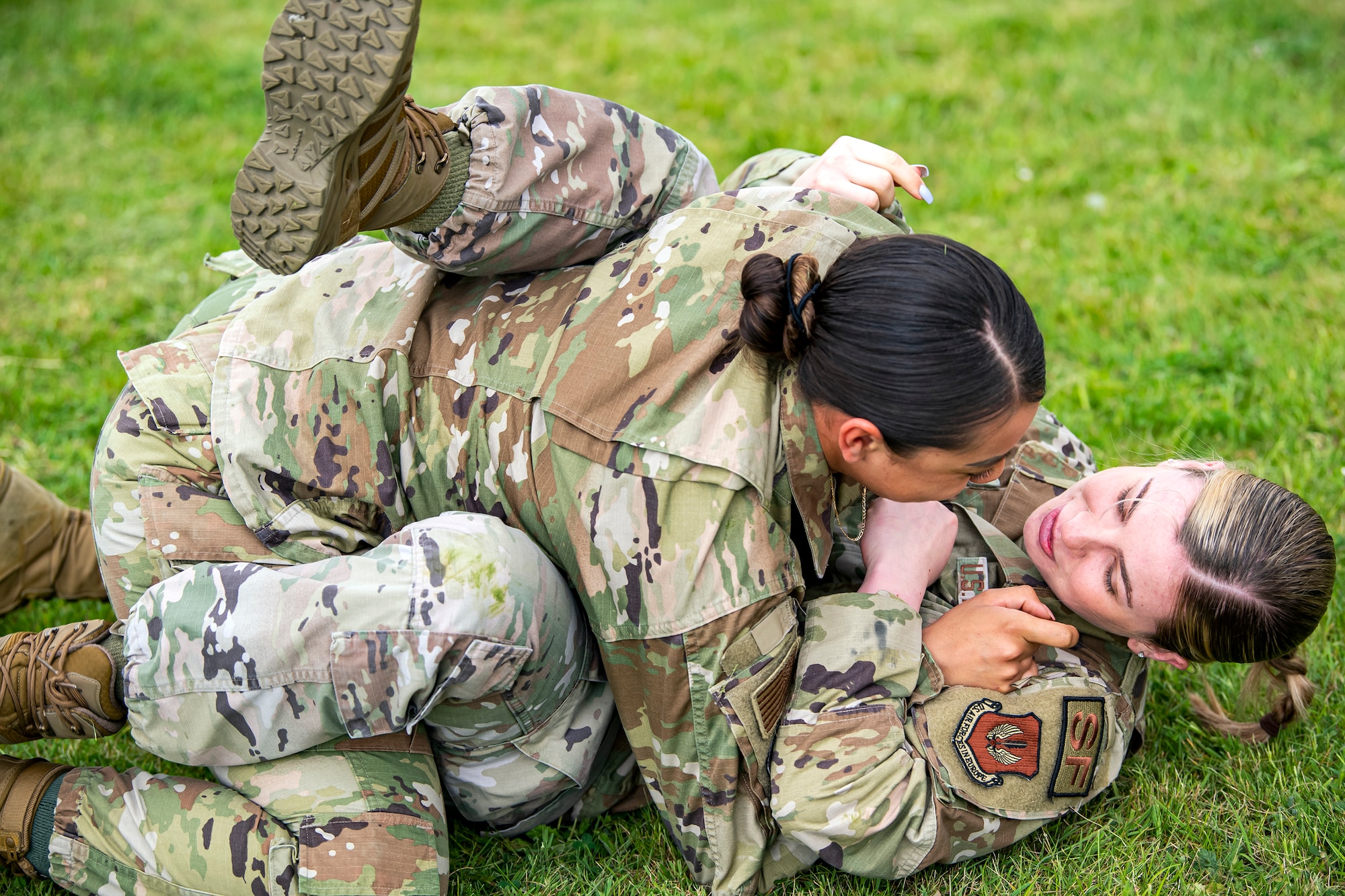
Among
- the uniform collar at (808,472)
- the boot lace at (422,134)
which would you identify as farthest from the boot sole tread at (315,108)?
the uniform collar at (808,472)

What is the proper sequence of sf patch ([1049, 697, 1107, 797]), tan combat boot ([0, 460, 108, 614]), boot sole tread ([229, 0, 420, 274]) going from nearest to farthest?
boot sole tread ([229, 0, 420, 274])
sf patch ([1049, 697, 1107, 797])
tan combat boot ([0, 460, 108, 614])

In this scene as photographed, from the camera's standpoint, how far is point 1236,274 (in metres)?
4.28

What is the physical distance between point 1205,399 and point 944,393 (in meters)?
2.09

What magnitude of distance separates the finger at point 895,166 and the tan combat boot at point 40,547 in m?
2.14

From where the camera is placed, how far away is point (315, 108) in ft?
5.98

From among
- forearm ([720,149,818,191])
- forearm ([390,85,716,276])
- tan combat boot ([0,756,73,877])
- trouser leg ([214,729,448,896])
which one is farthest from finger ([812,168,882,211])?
tan combat boot ([0,756,73,877])

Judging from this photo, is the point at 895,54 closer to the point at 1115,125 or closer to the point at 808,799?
the point at 1115,125

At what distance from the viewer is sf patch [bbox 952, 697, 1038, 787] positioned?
2.25 m

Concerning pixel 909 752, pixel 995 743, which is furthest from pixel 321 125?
pixel 995 743

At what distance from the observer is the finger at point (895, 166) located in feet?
8.04

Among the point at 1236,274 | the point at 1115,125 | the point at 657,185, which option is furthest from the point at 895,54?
the point at 657,185

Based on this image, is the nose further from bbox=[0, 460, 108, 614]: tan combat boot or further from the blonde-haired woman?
bbox=[0, 460, 108, 614]: tan combat boot

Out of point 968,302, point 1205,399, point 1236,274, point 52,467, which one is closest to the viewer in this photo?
point 968,302

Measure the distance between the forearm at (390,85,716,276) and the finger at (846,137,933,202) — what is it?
1.39 ft
